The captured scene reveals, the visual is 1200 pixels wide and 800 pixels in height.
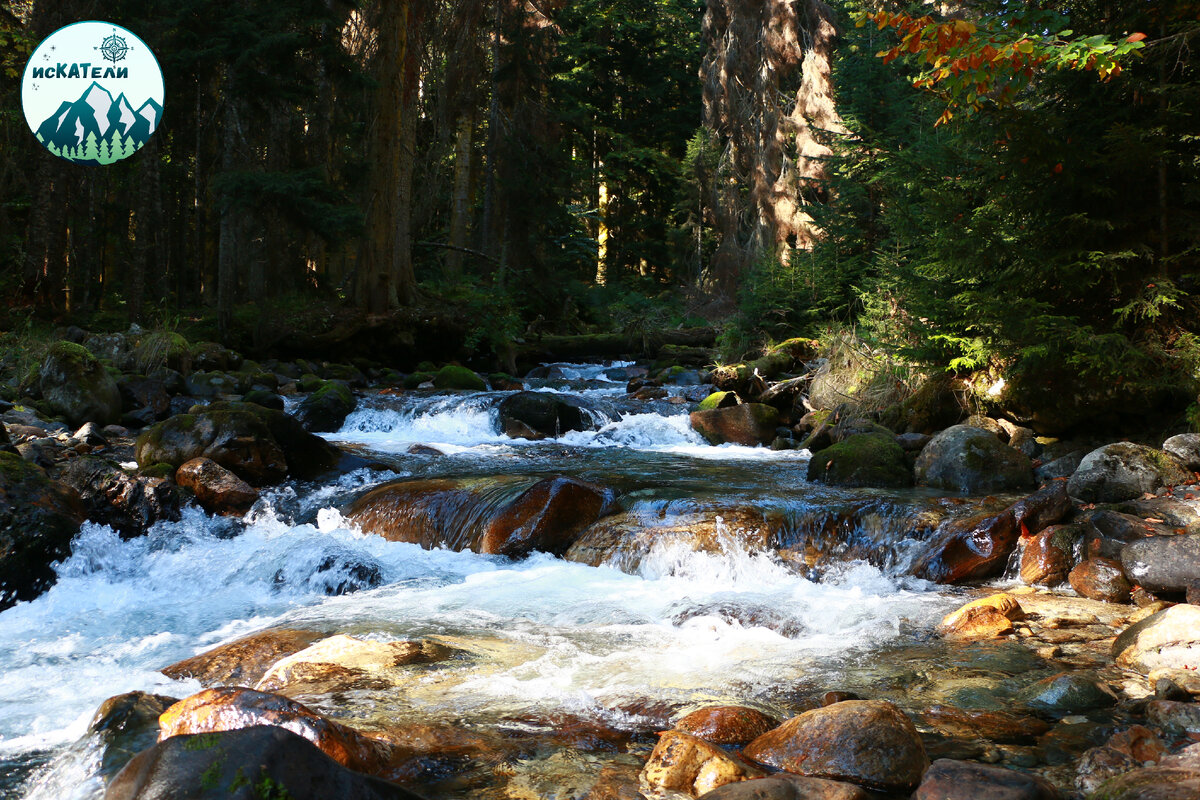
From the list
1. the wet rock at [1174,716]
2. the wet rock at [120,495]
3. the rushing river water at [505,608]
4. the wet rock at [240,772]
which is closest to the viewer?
the wet rock at [240,772]

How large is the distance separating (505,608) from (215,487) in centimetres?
419

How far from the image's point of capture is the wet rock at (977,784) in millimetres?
2945

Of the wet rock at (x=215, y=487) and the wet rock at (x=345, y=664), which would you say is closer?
the wet rock at (x=345, y=664)

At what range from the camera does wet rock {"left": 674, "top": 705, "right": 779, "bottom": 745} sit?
3.76m

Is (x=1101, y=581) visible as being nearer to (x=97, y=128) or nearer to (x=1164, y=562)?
(x=1164, y=562)

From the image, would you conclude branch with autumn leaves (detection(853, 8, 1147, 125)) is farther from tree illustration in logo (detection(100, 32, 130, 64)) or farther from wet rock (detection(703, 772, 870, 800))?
tree illustration in logo (detection(100, 32, 130, 64))

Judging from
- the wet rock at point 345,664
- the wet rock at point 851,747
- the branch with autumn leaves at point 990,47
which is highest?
the branch with autumn leaves at point 990,47

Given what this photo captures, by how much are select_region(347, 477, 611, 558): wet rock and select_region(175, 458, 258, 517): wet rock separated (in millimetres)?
1120

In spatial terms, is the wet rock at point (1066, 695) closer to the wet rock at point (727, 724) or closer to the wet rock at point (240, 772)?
the wet rock at point (727, 724)

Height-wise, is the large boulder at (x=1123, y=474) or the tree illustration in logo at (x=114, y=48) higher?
the tree illustration in logo at (x=114, y=48)

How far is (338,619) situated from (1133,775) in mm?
4798

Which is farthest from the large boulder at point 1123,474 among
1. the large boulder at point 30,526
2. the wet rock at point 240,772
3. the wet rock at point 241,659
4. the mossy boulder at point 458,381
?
the mossy boulder at point 458,381

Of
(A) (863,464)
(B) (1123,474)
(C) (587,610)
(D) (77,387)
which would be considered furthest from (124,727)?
(D) (77,387)

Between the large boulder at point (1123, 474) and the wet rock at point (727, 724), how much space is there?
17.3 feet
